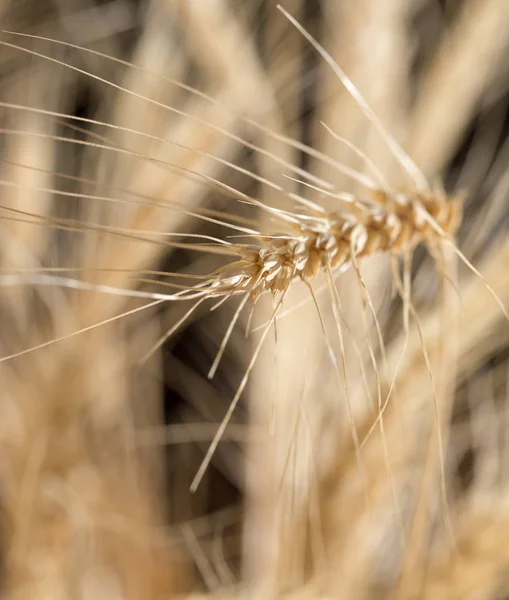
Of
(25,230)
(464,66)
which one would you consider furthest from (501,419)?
(25,230)

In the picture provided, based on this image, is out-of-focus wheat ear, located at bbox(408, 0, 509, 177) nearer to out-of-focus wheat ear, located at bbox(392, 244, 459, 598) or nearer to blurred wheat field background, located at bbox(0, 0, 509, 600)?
blurred wheat field background, located at bbox(0, 0, 509, 600)

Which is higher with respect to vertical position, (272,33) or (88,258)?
(272,33)

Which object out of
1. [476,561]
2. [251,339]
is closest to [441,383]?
[476,561]

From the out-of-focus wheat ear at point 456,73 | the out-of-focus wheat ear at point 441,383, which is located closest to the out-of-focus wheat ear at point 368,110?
the out-of-focus wheat ear at point 441,383

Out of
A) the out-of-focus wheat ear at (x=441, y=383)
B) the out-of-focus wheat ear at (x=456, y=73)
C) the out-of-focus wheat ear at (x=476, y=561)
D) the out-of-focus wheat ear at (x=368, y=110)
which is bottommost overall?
the out-of-focus wheat ear at (x=476, y=561)

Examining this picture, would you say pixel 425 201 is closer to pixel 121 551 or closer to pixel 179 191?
pixel 179 191

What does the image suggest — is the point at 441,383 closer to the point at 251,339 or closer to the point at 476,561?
the point at 476,561

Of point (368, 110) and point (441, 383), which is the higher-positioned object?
point (368, 110)

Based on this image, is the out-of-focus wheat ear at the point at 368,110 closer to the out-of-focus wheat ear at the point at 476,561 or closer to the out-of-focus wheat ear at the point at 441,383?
the out-of-focus wheat ear at the point at 441,383
